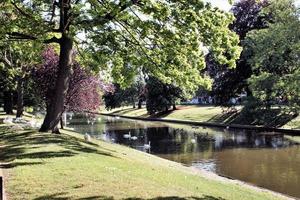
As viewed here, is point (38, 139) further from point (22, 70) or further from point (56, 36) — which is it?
point (22, 70)

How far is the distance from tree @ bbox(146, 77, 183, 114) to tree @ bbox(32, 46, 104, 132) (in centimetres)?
4201

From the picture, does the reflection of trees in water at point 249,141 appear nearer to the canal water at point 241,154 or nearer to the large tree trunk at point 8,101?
the canal water at point 241,154

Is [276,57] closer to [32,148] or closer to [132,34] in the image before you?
[132,34]

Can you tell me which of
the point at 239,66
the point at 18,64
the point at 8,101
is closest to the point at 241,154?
the point at 18,64

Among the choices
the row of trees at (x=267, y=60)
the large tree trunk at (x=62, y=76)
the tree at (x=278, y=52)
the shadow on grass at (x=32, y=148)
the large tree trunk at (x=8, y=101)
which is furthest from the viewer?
the large tree trunk at (x=8, y=101)

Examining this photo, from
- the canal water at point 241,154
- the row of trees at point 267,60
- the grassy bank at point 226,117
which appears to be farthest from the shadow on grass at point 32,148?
the grassy bank at point 226,117

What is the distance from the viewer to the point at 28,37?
74.3 feet

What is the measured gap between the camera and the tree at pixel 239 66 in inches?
2398

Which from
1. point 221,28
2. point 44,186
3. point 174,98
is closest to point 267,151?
point 221,28

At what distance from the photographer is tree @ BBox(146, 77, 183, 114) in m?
78.6

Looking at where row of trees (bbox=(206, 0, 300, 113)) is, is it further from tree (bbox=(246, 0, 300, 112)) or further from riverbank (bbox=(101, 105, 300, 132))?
riverbank (bbox=(101, 105, 300, 132))

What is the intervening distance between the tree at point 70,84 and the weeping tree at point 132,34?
9236 millimetres

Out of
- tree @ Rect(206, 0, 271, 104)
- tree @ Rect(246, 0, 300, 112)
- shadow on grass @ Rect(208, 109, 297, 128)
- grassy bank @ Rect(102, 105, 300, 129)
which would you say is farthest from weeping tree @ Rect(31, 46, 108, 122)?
tree @ Rect(206, 0, 271, 104)

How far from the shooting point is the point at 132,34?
22.7 metres
